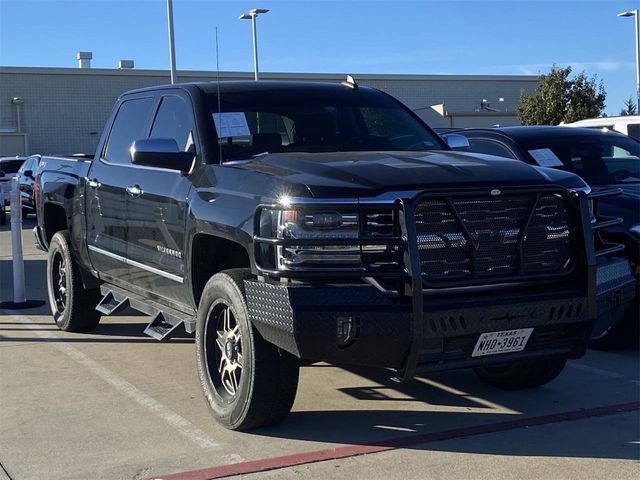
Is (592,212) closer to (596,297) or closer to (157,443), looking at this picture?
(596,297)

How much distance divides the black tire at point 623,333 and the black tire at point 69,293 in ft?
14.5

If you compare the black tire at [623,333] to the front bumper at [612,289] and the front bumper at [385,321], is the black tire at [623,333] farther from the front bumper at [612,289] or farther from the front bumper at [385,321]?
the front bumper at [385,321]

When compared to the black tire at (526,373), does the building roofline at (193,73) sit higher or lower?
higher

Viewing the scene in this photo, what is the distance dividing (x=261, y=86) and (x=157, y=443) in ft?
8.72

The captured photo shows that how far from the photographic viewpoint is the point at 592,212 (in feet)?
17.8

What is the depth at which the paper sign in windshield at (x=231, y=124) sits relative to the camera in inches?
222

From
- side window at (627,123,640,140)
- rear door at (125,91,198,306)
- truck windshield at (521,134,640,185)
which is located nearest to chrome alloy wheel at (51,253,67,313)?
rear door at (125,91,198,306)

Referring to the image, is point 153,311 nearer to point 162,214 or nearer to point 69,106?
point 162,214

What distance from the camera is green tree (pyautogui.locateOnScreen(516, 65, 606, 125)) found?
28734mm

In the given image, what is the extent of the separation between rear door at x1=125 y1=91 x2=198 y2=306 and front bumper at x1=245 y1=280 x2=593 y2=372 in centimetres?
118

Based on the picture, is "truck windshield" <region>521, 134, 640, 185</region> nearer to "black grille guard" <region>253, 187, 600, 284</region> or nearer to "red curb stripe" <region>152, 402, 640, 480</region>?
"red curb stripe" <region>152, 402, 640, 480</region>

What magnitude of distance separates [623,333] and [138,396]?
151 inches

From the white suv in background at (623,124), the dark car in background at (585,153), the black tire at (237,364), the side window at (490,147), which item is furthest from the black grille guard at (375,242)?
the white suv in background at (623,124)

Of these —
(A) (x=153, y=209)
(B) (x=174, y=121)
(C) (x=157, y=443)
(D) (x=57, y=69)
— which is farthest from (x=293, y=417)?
(D) (x=57, y=69)
